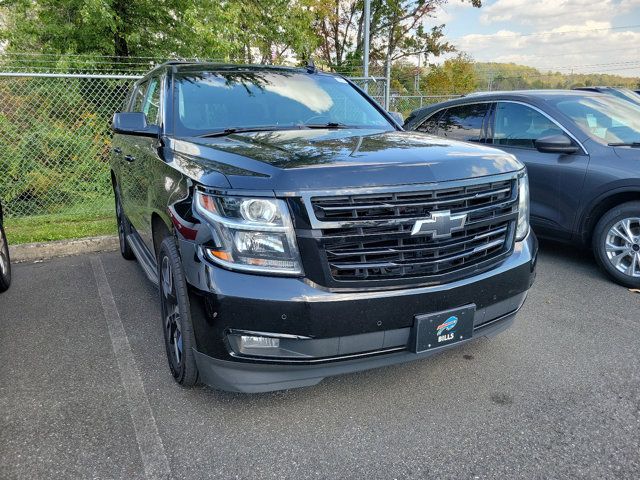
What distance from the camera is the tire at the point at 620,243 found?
4.35 m

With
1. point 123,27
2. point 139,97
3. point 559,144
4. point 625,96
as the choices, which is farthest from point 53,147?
point 625,96

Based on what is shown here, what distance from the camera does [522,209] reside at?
2904mm

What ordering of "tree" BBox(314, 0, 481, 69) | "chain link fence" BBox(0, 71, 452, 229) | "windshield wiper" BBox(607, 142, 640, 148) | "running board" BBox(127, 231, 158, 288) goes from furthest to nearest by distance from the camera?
1. "tree" BBox(314, 0, 481, 69)
2. "chain link fence" BBox(0, 71, 452, 229)
3. "windshield wiper" BBox(607, 142, 640, 148)
4. "running board" BBox(127, 231, 158, 288)

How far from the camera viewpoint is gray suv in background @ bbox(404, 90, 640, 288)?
14.5ft

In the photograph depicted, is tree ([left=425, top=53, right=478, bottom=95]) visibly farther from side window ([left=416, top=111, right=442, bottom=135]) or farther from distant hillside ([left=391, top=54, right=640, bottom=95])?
side window ([left=416, top=111, right=442, bottom=135])

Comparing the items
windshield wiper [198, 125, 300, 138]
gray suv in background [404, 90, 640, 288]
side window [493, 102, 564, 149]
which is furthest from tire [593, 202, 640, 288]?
windshield wiper [198, 125, 300, 138]

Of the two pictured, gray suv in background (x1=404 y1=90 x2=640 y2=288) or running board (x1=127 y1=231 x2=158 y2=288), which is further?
gray suv in background (x1=404 y1=90 x2=640 y2=288)

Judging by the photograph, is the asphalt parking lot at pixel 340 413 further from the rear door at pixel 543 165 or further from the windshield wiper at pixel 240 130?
the windshield wiper at pixel 240 130

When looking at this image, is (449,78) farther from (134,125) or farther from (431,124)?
(134,125)

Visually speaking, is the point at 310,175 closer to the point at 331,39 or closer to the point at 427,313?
the point at 427,313

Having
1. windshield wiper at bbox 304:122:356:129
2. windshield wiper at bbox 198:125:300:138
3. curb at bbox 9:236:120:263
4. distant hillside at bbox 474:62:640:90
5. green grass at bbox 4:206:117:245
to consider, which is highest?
distant hillside at bbox 474:62:640:90

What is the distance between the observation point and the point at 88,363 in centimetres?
319

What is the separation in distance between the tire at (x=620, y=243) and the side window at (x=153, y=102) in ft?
13.0

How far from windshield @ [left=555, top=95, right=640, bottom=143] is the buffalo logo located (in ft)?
10.7
